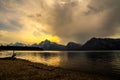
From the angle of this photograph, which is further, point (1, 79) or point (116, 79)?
point (116, 79)

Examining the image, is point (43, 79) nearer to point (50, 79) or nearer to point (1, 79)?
point (50, 79)

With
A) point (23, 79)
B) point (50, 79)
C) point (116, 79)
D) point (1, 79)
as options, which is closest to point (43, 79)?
point (50, 79)

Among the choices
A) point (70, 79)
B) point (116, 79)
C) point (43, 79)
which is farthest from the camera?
point (116, 79)

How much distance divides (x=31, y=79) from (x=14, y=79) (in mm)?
2621

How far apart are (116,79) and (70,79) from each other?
45.0 ft

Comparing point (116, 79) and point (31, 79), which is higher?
point (31, 79)

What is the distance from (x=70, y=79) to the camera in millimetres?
25906

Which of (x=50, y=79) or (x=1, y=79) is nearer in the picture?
(x=1, y=79)

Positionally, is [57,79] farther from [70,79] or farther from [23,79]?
[23,79]

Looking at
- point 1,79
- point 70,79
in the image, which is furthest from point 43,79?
point 1,79

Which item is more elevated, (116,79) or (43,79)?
(43,79)

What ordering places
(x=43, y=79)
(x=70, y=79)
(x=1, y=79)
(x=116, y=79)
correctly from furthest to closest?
(x=116, y=79) < (x=70, y=79) < (x=43, y=79) < (x=1, y=79)

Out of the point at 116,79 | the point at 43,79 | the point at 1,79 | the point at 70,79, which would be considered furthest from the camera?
the point at 116,79

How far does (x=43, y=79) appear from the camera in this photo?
24.3m
